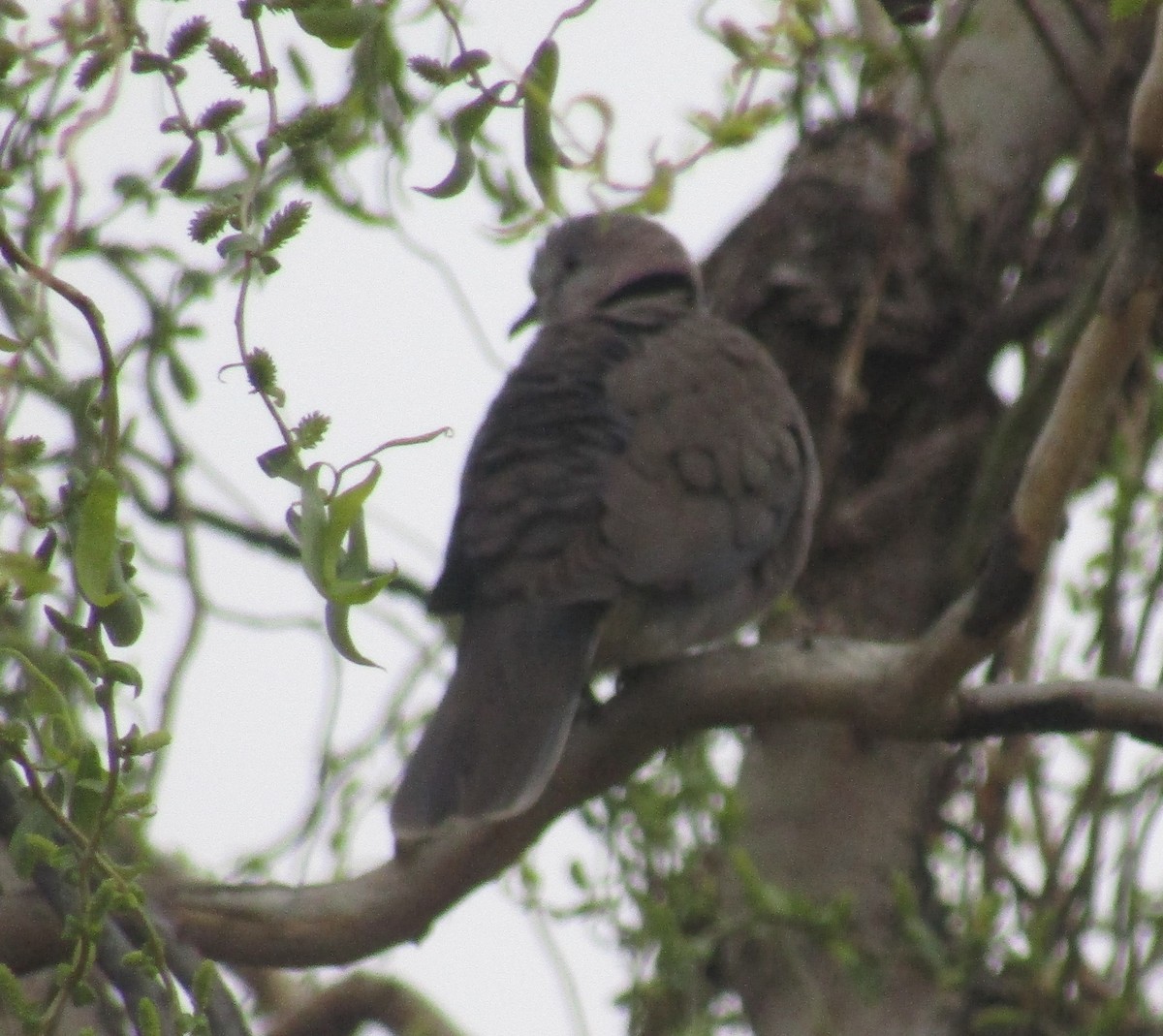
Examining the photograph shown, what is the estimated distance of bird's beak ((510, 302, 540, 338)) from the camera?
4.60 meters

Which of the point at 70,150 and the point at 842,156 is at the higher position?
the point at 842,156

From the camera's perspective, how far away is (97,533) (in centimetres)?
138

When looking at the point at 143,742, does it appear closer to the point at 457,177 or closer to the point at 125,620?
the point at 125,620

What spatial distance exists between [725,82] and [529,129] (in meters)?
1.32

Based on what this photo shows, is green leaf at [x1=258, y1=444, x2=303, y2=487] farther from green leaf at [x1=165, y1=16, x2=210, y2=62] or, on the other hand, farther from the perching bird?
the perching bird

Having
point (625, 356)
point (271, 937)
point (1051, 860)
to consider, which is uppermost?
point (625, 356)

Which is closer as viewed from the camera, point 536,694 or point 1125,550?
point 536,694

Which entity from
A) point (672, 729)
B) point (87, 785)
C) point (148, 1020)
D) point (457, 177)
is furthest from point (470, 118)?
point (672, 729)

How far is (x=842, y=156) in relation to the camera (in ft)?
12.9

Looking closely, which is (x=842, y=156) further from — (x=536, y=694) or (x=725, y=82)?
(x=536, y=694)

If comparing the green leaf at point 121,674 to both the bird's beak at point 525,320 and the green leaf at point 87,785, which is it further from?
the bird's beak at point 525,320

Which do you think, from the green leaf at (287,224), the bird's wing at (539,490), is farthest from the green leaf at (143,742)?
the bird's wing at (539,490)

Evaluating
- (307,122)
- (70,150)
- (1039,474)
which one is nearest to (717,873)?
(1039,474)

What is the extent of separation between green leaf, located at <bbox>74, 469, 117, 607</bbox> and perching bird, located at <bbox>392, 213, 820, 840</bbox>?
139 centimetres
